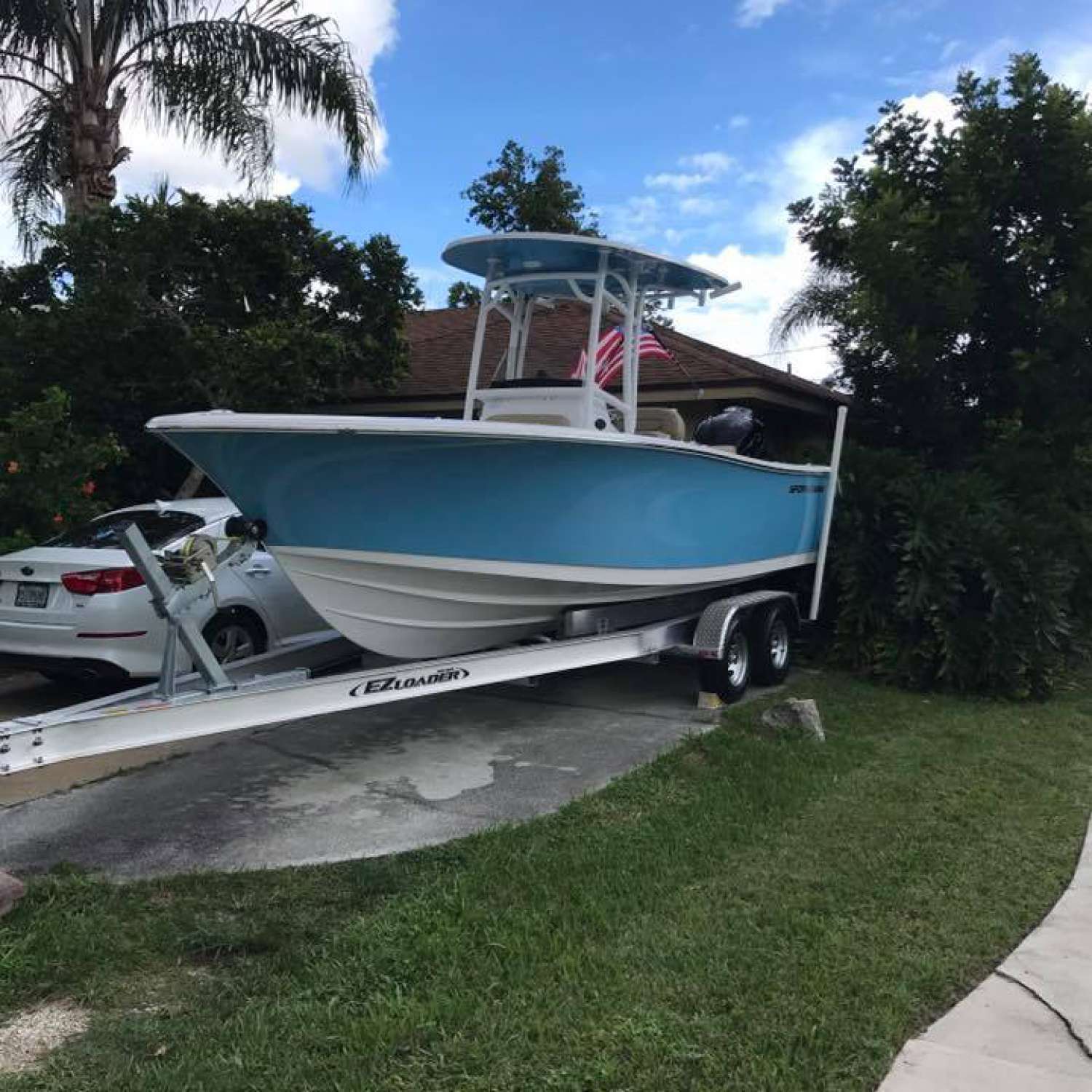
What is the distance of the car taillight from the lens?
21.9 ft

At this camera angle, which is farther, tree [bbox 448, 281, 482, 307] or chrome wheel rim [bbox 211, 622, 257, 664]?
tree [bbox 448, 281, 482, 307]

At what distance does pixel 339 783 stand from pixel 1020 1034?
3655 millimetres

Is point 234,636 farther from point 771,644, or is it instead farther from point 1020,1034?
point 1020,1034

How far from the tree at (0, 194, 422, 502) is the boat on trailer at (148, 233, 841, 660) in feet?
11.8

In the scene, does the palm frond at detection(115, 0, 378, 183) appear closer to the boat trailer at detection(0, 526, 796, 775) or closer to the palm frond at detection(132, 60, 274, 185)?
the palm frond at detection(132, 60, 274, 185)

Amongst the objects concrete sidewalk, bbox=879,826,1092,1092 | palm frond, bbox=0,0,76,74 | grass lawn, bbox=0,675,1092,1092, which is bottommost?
grass lawn, bbox=0,675,1092,1092

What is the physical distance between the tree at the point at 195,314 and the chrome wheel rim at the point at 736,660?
513 centimetres

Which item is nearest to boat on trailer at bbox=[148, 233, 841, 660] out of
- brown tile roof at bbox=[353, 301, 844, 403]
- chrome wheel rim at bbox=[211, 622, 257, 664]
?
chrome wheel rim at bbox=[211, 622, 257, 664]

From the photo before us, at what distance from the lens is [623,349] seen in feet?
24.5

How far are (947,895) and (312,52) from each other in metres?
10.6

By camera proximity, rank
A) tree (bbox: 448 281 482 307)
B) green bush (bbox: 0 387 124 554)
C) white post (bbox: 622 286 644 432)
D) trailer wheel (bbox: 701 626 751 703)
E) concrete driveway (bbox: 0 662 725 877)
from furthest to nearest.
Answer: tree (bbox: 448 281 482 307), green bush (bbox: 0 387 124 554), trailer wheel (bbox: 701 626 751 703), white post (bbox: 622 286 644 432), concrete driveway (bbox: 0 662 725 877)

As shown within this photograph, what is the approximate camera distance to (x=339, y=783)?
5801mm

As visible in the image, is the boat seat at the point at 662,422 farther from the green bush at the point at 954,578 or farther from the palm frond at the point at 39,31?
the palm frond at the point at 39,31

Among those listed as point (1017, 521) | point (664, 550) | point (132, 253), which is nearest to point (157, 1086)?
point (664, 550)
